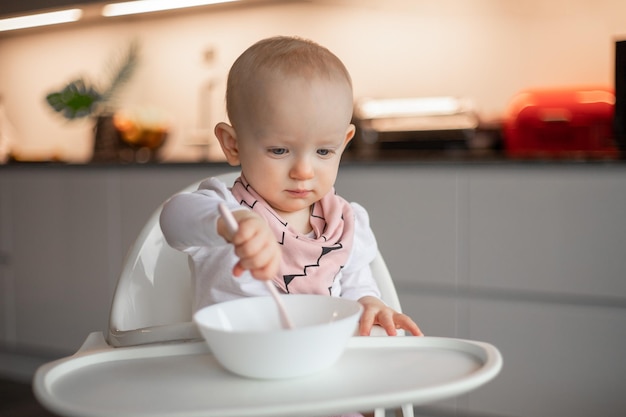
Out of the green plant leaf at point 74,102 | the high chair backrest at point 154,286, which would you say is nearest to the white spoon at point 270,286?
the high chair backrest at point 154,286

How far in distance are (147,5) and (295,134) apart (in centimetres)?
283

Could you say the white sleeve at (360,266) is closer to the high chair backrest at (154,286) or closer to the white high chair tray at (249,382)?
the high chair backrest at (154,286)

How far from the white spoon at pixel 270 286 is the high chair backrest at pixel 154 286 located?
372mm

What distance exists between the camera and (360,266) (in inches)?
42.2

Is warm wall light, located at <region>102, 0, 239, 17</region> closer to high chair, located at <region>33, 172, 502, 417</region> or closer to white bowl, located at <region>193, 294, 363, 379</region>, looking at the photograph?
high chair, located at <region>33, 172, 502, 417</region>

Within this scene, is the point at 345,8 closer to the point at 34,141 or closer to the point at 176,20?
the point at 176,20

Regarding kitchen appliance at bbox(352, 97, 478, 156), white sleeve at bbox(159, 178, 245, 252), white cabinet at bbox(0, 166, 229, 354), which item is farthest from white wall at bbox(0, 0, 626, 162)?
white sleeve at bbox(159, 178, 245, 252)

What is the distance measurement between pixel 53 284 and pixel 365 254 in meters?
2.10

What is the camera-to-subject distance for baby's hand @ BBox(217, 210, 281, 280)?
2.07 feet

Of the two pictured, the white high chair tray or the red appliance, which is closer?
the white high chair tray

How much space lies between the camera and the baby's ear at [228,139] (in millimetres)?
963

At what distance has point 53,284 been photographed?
2889 mm

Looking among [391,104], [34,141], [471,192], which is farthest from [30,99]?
[471,192]

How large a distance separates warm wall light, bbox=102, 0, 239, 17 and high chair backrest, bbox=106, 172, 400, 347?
7.90 feet
